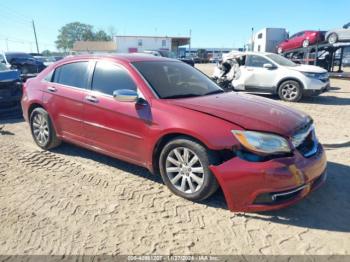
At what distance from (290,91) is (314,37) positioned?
1112cm

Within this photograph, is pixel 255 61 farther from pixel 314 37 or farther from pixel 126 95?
pixel 314 37

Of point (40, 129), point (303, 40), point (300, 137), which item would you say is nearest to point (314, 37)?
point (303, 40)

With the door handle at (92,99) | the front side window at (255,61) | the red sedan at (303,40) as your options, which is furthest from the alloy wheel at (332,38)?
the door handle at (92,99)

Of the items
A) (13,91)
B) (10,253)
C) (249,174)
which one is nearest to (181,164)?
(249,174)

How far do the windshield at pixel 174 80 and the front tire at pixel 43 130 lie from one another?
6.33 ft

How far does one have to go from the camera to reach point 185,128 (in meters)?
3.33

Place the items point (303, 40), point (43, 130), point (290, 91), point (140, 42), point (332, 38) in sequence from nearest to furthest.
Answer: point (43, 130) → point (290, 91) → point (332, 38) → point (303, 40) → point (140, 42)

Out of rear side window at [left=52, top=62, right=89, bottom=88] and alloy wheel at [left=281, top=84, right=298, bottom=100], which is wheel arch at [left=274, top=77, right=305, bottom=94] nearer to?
alloy wheel at [left=281, top=84, right=298, bottom=100]

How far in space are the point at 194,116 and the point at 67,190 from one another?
73.2 inches

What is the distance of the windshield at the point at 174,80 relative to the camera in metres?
3.96

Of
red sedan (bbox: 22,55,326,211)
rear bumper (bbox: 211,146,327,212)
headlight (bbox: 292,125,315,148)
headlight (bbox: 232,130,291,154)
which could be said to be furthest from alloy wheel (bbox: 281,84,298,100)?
headlight (bbox: 232,130,291,154)

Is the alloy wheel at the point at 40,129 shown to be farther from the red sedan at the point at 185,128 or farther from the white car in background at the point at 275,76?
the white car in background at the point at 275,76

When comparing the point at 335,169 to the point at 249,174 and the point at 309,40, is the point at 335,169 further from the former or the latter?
the point at 309,40

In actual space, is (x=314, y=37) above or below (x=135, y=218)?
above
